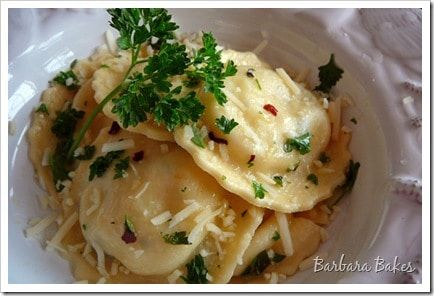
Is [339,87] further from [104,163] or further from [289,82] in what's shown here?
[104,163]

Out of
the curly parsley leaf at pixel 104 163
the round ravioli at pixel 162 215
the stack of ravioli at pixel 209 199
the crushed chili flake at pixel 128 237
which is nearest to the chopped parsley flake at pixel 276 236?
the stack of ravioli at pixel 209 199

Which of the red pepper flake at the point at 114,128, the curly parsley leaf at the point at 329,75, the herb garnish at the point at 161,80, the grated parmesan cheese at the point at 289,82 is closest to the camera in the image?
the herb garnish at the point at 161,80

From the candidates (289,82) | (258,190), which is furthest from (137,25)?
(258,190)

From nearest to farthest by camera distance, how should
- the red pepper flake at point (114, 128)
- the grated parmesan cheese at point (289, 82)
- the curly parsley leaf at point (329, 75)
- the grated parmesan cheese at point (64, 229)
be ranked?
the grated parmesan cheese at point (64, 229) → the red pepper flake at point (114, 128) → the grated parmesan cheese at point (289, 82) → the curly parsley leaf at point (329, 75)

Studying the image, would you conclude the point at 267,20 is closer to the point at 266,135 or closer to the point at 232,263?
the point at 266,135

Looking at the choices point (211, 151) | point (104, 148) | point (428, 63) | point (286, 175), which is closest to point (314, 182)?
point (286, 175)

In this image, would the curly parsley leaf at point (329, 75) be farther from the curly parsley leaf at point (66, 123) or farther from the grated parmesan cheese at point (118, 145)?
the curly parsley leaf at point (66, 123)

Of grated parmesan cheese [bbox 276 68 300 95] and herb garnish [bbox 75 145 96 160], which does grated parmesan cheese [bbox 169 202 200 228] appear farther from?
grated parmesan cheese [bbox 276 68 300 95]
